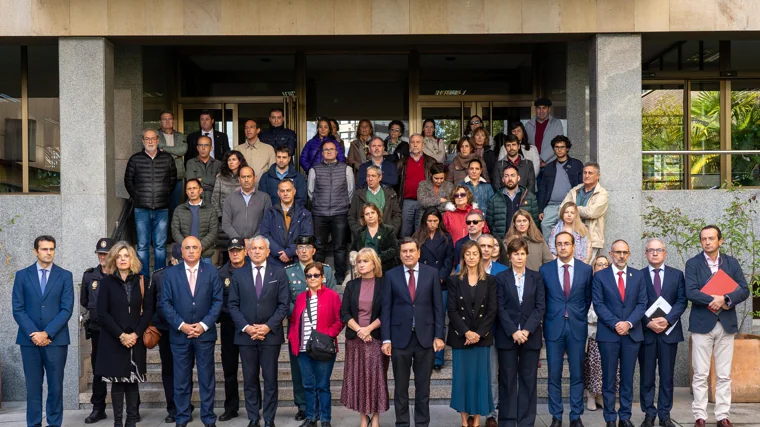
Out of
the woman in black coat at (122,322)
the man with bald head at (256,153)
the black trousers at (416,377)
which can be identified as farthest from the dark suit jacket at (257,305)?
the man with bald head at (256,153)

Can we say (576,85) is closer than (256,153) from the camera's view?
No

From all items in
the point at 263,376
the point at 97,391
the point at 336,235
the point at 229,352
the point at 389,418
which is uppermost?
the point at 336,235

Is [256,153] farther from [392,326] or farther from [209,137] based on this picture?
[392,326]

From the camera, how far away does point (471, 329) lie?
8852 mm

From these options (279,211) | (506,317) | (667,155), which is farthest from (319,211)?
(667,155)

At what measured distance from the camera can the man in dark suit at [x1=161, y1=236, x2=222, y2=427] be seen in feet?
29.9

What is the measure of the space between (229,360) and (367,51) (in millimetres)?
7039

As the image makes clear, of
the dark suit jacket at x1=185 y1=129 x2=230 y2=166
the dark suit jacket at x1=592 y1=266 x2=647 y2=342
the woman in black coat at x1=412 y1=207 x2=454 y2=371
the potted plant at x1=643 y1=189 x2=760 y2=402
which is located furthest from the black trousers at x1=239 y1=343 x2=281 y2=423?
the potted plant at x1=643 y1=189 x2=760 y2=402

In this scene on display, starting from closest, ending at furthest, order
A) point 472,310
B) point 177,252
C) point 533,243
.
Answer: point 472,310 → point 177,252 → point 533,243

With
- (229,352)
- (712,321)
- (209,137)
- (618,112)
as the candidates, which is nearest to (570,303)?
(712,321)

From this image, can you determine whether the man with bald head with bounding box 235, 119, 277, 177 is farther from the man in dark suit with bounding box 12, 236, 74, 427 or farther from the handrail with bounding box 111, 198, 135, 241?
the man in dark suit with bounding box 12, 236, 74, 427

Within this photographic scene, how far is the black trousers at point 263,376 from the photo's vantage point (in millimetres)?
9148

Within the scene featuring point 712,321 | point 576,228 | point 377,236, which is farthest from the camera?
point 576,228

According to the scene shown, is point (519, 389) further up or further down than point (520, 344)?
further down
